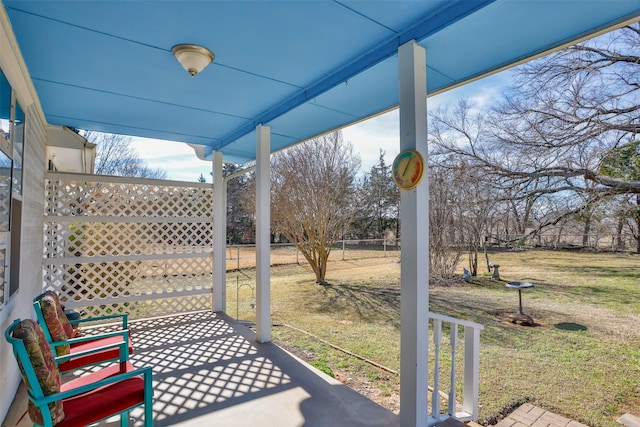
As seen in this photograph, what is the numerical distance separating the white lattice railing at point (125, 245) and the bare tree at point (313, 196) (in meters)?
4.14

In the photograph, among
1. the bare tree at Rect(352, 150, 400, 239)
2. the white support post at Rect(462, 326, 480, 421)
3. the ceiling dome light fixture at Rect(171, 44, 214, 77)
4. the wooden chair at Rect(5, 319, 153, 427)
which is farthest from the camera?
the bare tree at Rect(352, 150, 400, 239)

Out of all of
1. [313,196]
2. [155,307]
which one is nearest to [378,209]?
[313,196]

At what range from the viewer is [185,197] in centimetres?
512

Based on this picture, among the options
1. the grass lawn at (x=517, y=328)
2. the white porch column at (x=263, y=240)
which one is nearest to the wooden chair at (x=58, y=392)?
the white porch column at (x=263, y=240)

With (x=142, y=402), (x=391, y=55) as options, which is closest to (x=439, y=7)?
(x=391, y=55)

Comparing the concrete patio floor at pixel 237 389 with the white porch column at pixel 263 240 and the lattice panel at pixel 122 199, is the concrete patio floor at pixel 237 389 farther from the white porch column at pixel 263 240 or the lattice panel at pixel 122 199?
the lattice panel at pixel 122 199

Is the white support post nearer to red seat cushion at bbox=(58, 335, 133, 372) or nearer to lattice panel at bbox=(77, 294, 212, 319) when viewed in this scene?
red seat cushion at bbox=(58, 335, 133, 372)

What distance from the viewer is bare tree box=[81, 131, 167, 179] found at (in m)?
12.4

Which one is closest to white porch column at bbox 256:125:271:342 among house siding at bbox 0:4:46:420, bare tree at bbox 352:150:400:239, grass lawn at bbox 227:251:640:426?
grass lawn at bbox 227:251:640:426

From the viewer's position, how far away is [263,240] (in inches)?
151

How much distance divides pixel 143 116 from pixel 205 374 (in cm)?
282

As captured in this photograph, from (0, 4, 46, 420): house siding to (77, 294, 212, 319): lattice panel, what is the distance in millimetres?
1048

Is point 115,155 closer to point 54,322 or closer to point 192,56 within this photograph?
point 54,322

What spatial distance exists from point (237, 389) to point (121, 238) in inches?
132
